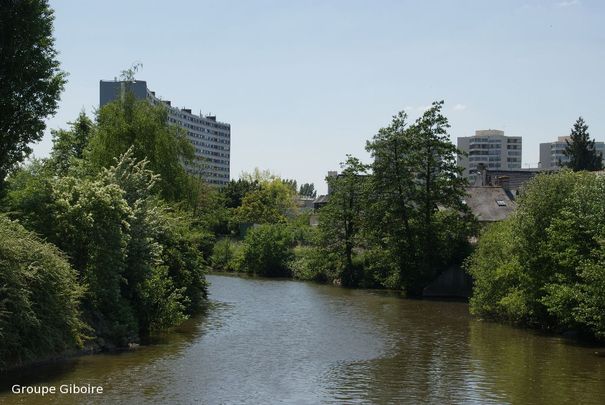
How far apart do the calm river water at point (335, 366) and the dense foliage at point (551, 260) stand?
3.84 feet

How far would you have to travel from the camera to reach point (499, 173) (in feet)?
244

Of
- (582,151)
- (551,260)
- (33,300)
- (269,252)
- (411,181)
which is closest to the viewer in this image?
(33,300)

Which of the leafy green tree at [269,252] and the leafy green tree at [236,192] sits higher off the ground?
the leafy green tree at [236,192]

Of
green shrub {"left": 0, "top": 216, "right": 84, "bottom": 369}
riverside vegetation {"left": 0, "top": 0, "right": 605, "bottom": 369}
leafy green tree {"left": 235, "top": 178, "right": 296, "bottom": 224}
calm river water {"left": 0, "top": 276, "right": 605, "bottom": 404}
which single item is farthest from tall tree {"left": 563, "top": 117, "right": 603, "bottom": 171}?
green shrub {"left": 0, "top": 216, "right": 84, "bottom": 369}

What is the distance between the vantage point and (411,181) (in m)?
51.8

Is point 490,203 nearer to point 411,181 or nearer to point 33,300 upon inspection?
point 411,181

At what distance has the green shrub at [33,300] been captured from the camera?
64.0ft

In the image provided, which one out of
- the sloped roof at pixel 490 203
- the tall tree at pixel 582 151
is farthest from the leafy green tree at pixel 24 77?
the tall tree at pixel 582 151

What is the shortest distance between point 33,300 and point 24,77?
11.9m

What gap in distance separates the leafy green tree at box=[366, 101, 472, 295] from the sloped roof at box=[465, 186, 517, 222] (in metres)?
4.68

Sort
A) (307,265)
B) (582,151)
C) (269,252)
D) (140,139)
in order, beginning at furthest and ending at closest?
(582,151)
(269,252)
(307,265)
(140,139)

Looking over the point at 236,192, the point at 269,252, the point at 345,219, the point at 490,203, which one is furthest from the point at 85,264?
the point at 236,192

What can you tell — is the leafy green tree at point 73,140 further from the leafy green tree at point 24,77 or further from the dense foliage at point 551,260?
the dense foliage at point 551,260

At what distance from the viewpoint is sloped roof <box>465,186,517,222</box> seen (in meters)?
56.0
